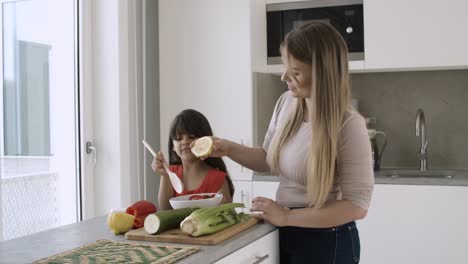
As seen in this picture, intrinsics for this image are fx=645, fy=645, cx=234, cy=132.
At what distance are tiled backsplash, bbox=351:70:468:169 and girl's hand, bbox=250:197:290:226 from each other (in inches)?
85.2

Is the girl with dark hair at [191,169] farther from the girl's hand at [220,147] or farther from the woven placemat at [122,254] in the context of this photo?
the woven placemat at [122,254]

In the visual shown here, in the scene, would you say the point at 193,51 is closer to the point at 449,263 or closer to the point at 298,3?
the point at 298,3

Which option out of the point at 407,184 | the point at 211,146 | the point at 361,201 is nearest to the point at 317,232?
the point at 361,201

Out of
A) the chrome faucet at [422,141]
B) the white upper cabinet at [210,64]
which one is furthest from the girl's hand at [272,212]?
the chrome faucet at [422,141]

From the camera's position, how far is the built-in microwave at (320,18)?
136 inches

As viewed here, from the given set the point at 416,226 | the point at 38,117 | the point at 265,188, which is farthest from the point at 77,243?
the point at 416,226

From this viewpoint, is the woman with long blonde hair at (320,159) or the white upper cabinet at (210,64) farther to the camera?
the white upper cabinet at (210,64)

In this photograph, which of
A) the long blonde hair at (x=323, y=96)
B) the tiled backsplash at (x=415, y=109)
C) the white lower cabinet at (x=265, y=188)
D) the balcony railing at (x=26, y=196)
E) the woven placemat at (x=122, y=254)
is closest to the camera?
the woven placemat at (x=122, y=254)

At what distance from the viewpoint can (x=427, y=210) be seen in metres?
3.16

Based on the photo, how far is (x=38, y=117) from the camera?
324 centimetres

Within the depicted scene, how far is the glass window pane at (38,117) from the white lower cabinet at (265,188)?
3.16ft

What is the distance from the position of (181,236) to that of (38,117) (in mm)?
1830

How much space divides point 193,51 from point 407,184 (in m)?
1.37

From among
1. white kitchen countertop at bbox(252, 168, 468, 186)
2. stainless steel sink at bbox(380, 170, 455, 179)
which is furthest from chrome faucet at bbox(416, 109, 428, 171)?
white kitchen countertop at bbox(252, 168, 468, 186)
